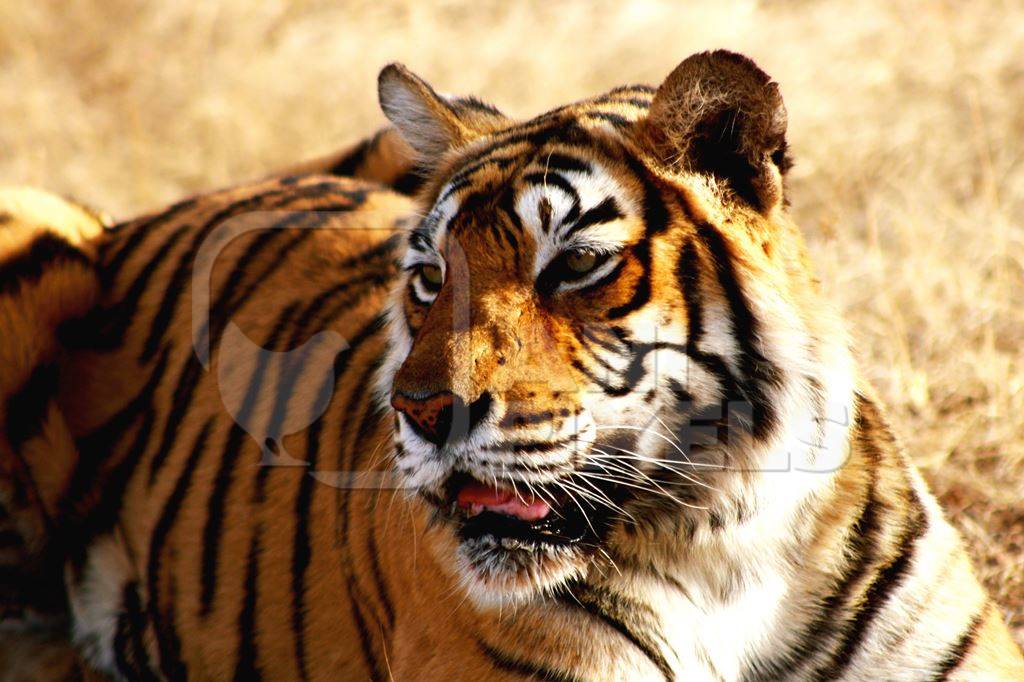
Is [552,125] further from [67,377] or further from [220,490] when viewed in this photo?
[67,377]

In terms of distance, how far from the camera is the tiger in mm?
1622

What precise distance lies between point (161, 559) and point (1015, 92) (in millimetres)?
3747

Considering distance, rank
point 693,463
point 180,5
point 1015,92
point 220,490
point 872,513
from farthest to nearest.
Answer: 1. point 180,5
2. point 1015,92
3. point 220,490
4. point 872,513
5. point 693,463

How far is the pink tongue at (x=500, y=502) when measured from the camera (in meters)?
1.64

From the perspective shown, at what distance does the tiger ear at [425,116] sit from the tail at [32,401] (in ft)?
3.08

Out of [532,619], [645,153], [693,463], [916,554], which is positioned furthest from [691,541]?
[645,153]

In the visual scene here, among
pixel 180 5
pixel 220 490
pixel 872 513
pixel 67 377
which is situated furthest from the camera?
pixel 180 5

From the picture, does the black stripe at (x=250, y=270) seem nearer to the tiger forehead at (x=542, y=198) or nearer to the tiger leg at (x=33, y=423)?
the tiger leg at (x=33, y=423)

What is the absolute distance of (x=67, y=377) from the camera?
2596 mm

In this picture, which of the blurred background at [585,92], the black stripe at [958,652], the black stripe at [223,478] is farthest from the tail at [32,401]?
the blurred background at [585,92]

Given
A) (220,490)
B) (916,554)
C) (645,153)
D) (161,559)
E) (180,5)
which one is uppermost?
(180,5)

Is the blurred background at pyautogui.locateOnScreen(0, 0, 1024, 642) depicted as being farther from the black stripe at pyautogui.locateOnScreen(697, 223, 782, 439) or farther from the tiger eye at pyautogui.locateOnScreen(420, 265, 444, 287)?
the tiger eye at pyautogui.locateOnScreen(420, 265, 444, 287)

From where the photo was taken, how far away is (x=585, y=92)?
520 cm

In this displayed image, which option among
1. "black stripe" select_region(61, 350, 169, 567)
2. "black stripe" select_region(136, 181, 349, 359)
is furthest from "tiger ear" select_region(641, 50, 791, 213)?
"black stripe" select_region(61, 350, 169, 567)
